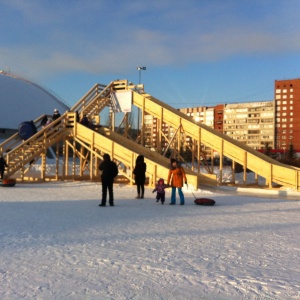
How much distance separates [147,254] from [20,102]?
225 feet

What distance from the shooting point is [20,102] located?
229 feet

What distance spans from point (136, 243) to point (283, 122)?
376 ft

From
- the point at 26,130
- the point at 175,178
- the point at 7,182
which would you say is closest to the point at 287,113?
the point at 26,130

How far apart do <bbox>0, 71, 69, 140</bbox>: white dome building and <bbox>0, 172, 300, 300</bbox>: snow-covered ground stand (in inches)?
2203

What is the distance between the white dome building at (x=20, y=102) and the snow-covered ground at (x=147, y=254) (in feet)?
184

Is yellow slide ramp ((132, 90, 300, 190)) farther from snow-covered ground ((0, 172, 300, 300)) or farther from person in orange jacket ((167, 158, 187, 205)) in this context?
snow-covered ground ((0, 172, 300, 300))

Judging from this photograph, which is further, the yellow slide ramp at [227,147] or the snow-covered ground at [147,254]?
the yellow slide ramp at [227,147]

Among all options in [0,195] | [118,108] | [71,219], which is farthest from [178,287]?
[118,108]

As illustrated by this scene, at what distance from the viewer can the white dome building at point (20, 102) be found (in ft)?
207

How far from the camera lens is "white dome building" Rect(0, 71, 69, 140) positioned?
207 ft

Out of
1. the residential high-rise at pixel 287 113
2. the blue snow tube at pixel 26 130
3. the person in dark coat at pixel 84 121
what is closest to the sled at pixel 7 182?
the person in dark coat at pixel 84 121

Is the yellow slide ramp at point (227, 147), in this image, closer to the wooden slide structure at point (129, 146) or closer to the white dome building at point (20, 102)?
the wooden slide structure at point (129, 146)

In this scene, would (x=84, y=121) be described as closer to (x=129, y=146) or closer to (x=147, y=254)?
(x=129, y=146)

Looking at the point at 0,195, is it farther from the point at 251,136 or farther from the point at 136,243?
the point at 251,136
